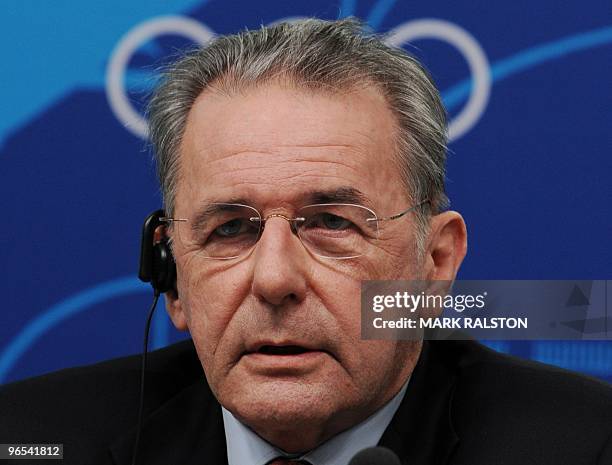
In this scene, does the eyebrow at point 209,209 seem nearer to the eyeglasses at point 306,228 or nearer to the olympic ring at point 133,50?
the eyeglasses at point 306,228

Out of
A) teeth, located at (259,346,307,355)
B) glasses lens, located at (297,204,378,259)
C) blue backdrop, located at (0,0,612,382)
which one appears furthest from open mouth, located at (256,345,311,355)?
blue backdrop, located at (0,0,612,382)

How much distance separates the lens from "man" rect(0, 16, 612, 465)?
6.18ft

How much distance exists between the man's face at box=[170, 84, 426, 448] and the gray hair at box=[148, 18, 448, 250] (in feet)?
0.12

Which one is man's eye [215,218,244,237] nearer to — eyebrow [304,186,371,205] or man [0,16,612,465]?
man [0,16,612,465]

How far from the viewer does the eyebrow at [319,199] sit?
1943 millimetres

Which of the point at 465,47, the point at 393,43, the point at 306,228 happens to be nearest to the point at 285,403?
the point at 306,228

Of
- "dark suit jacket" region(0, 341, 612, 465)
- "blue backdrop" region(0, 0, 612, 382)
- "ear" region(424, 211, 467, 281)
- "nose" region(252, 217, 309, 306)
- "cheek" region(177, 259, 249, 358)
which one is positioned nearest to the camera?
"nose" region(252, 217, 309, 306)

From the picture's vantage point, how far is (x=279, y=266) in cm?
184

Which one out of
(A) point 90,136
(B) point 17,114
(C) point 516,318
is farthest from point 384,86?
(B) point 17,114

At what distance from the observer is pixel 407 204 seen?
2.06 metres

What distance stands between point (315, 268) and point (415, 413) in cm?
45

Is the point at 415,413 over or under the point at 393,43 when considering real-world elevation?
under

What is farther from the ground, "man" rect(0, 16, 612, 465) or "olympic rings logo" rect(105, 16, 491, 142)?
"olympic rings logo" rect(105, 16, 491, 142)

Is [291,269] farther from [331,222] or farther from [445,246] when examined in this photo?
[445,246]
